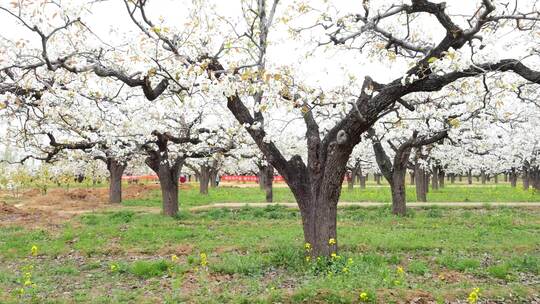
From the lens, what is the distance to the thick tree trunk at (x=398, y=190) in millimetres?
20125

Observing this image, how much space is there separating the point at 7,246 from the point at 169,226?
17.3 ft

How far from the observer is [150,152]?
19.9 meters

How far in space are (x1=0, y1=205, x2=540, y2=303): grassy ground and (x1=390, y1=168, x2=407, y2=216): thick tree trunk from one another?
1899 mm

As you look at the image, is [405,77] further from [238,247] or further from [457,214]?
[457,214]

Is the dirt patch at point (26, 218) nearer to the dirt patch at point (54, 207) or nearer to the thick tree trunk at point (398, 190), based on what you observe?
the dirt patch at point (54, 207)

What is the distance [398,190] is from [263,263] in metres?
11.3

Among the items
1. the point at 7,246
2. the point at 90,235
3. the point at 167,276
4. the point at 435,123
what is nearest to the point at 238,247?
the point at 167,276

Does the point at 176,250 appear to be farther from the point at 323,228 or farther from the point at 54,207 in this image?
the point at 54,207

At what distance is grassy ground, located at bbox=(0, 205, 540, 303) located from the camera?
805cm

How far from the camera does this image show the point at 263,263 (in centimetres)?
1054

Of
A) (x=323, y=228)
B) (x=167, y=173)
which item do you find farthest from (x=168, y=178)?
(x=323, y=228)

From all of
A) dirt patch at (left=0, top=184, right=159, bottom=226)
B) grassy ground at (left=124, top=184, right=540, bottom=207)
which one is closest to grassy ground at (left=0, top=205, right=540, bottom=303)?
dirt patch at (left=0, top=184, right=159, bottom=226)

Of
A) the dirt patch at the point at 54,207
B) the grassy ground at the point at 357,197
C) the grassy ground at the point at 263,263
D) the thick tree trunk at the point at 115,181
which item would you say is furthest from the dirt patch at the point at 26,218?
the grassy ground at the point at 357,197

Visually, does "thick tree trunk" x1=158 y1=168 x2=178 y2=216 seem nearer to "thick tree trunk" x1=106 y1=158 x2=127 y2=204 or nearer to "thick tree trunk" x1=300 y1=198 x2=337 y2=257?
"thick tree trunk" x1=106 y1=158 x2=127 y2=204
